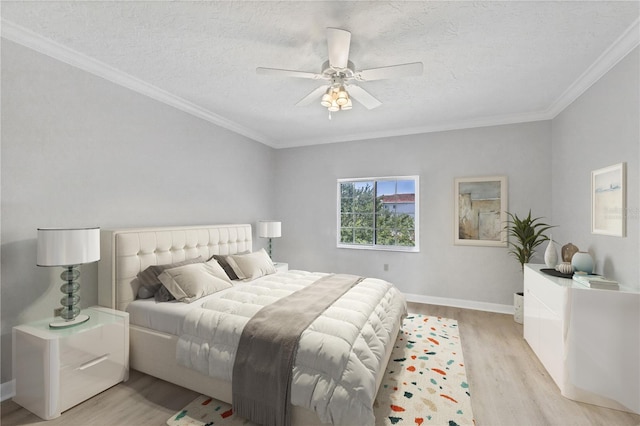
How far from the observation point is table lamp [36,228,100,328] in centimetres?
195

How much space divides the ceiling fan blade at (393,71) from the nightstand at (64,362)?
2.77 meters

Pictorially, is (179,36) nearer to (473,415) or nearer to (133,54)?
(133,54)

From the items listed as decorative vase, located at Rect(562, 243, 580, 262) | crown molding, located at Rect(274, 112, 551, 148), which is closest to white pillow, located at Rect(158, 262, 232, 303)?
crown molding, located at Rect(274, 112, 551, 148)

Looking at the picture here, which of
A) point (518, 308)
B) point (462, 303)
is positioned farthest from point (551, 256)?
point (462, 303)

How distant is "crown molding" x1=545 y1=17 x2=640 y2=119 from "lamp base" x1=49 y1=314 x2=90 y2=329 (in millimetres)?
4563

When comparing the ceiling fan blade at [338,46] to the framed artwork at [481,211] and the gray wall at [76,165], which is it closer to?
the gray wall at [76,165]

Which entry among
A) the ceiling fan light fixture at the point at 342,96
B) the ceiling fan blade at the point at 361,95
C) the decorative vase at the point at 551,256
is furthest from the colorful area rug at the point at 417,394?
the ceiling fan blade at the point at 361,95

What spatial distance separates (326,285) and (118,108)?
2.73 meters

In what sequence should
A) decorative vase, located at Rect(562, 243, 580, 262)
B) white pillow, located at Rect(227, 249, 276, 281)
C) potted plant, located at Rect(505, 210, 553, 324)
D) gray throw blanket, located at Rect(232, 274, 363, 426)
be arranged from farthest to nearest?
potted plant, located at Rect(505, 210, 553, 324), white pillow, located at Rect(227, 249, 276, 281), decorative vase, located at Rect(562, 243, 580, 262), gray throw blanket, located at Rect(232, 274, 363, 426)

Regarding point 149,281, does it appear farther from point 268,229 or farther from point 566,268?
point 566,268

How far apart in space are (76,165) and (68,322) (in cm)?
131

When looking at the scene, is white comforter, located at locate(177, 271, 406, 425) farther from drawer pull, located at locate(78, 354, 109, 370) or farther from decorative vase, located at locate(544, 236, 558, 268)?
decorative vase, located at locate(544, 236, 558, 268)

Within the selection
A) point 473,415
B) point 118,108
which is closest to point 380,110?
point 118,108

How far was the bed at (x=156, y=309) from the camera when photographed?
2.06 m
